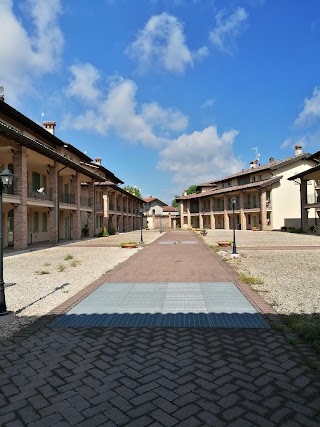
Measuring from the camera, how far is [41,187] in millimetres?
26500

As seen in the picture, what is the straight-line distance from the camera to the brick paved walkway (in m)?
3.08

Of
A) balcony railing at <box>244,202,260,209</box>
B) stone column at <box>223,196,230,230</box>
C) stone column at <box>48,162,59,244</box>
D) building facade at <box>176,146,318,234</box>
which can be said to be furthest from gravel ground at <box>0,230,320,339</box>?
stone column at <box>223,196,230,230</box>

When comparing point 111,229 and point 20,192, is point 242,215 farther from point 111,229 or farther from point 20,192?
point 20,192

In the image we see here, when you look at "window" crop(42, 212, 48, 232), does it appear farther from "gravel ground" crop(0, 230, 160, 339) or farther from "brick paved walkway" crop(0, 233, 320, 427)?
"brick paved walkway" crop(0, 233, 320, 427)

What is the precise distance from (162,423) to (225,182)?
56.5 m

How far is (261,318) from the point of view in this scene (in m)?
5.96

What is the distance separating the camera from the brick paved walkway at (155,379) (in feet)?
10.1

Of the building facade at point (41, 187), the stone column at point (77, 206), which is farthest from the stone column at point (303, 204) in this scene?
the stone column at point (77, 206)

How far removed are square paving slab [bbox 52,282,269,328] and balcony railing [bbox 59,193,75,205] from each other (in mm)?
20117

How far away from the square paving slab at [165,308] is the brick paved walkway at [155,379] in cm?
38

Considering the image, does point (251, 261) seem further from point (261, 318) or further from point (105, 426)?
point (105, 426)

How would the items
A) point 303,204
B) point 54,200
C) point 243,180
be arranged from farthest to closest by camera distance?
point 243,180
point 303,204
point 54,200

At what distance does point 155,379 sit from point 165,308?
9.67ft

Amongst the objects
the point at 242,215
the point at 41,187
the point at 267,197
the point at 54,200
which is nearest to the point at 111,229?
the point at 41,187
